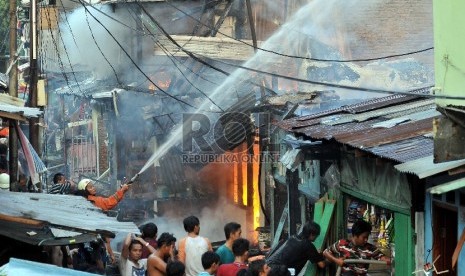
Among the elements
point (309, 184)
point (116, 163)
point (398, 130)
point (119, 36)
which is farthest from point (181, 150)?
point (398, 130)

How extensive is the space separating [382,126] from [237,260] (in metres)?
2.97

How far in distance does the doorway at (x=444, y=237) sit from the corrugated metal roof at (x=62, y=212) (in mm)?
3376

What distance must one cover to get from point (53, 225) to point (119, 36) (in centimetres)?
1757

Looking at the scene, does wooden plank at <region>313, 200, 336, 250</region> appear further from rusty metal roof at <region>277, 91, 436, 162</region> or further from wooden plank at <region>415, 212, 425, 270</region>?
wooden plank at <region>415, 212, 425, 270</region>

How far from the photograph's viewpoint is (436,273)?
9.18 meters

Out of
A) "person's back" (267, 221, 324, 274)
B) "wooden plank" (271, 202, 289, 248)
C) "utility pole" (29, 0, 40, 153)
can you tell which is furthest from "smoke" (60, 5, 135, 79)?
"person's back" (267, 221, 324, 274)

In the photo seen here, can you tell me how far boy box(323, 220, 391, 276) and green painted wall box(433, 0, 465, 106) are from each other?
3198mm

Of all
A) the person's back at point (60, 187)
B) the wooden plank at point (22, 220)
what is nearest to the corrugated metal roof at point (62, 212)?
the wooden plank at point (22, 220)

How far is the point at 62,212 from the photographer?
10.8m

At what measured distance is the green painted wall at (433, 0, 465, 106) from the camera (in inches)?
308

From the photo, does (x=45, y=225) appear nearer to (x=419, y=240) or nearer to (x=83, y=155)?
(x=419, y=240)

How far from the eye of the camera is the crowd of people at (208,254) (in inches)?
373

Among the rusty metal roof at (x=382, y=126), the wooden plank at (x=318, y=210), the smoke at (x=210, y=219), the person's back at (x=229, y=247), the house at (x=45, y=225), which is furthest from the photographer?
the smoke at (x=210, y=219)

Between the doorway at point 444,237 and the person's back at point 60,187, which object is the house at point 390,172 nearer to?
the doorway at point 444,237
